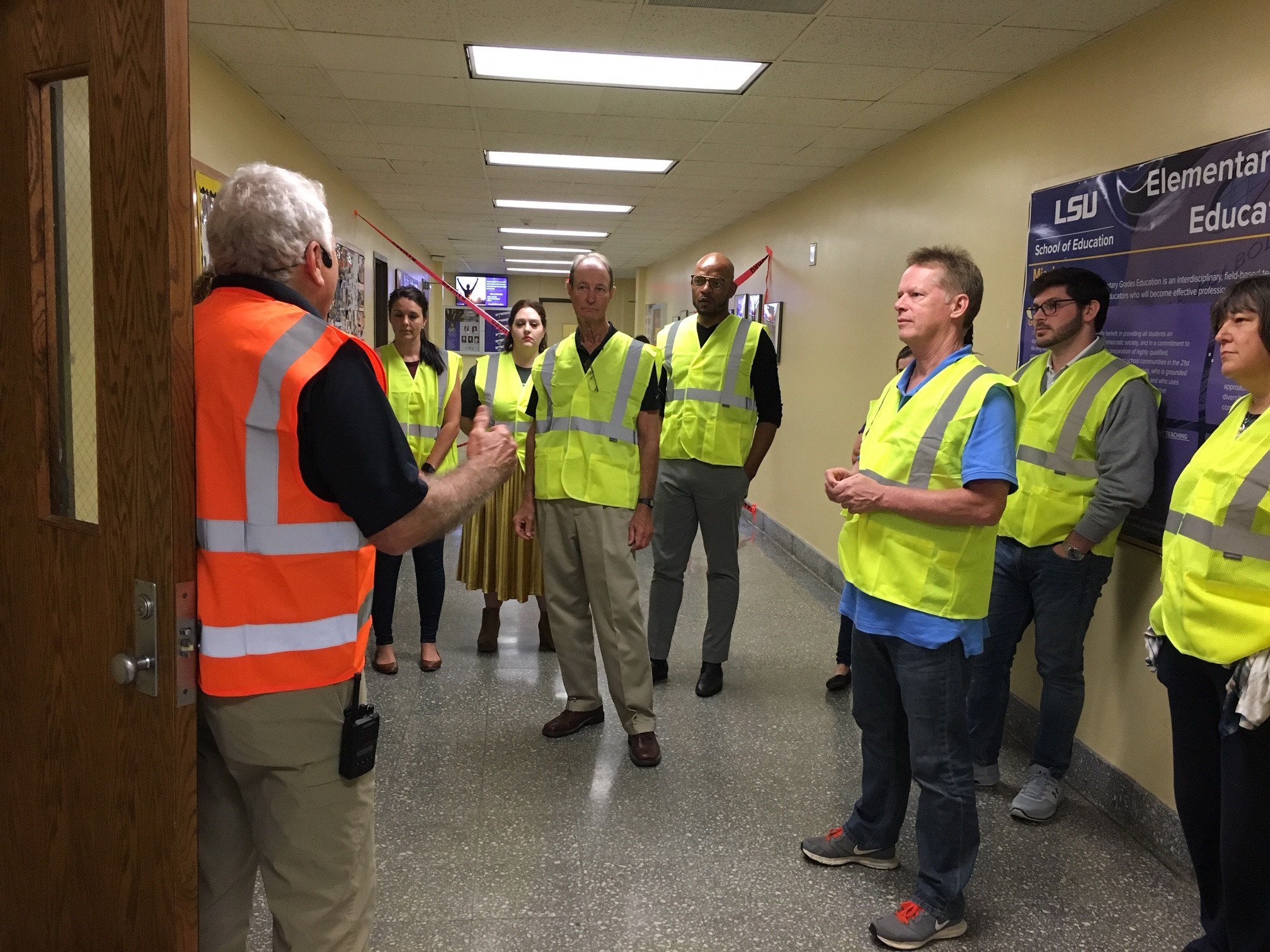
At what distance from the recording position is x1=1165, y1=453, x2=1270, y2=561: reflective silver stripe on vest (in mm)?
1770

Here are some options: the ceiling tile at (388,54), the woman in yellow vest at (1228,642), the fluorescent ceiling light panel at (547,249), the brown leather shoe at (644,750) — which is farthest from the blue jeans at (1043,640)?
the fluorescent ceiling light panel at (547,249)

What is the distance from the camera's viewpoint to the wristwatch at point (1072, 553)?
8.52ft

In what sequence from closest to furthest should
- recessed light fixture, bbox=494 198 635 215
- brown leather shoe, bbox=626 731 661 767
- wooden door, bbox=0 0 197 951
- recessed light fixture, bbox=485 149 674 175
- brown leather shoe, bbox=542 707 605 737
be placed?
wooden door, bbox=0 0 197 951 < brown leather shoe, bbox=626 731 661 767 < brown leather shoe, bbox=542 707 605 737 < recessed light fixture, bbox=485 149 674 175 < recessed light fixture, bbox=494 198 635 215

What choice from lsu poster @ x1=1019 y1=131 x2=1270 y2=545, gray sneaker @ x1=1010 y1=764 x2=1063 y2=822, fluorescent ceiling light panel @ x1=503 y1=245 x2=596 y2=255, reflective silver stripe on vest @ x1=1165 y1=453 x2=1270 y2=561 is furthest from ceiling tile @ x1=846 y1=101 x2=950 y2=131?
fluorescent ceiling light panel @ x1=503 y1=245 x2=596 y2=255

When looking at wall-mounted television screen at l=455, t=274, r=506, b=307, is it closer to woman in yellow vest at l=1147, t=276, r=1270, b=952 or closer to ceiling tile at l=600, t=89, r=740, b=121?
ceiling tile at l=600, t=89, r=740, b=121

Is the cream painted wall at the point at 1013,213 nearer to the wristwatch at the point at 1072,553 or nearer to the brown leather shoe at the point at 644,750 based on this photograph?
the wristwatch at the point at 1072,553

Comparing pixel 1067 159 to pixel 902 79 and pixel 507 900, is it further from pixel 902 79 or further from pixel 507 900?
pixel 507 900

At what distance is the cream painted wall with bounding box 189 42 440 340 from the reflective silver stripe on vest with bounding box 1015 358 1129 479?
2472 millimetres

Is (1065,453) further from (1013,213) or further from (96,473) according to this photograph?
(96,473)

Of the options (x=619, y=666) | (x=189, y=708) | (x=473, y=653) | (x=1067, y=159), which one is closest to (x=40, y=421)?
(x=189, y=708)

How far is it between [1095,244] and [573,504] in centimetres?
193

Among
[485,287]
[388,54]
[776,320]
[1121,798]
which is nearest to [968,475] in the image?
[1121,798]

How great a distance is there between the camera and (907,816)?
8.67 feet

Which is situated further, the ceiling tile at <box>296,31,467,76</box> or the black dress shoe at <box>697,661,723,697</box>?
the black dress shoe at <box>697,661,723,697</box>
